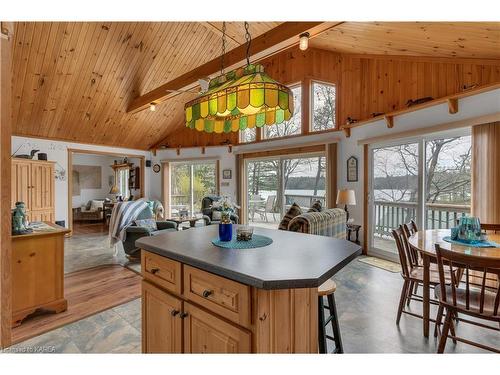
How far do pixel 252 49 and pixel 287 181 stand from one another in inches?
124

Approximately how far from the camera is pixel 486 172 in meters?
2.89

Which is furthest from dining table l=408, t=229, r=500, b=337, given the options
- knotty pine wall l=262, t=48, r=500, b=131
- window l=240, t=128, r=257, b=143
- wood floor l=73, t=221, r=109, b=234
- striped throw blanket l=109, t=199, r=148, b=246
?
wood floor l=73, t=221, r=109, b=234

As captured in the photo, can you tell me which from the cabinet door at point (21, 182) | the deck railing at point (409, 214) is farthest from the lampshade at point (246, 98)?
the cabinet door at point (21, 182)

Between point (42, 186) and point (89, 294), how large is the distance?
354 centimetres

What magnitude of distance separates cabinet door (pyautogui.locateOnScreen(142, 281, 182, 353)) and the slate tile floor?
0.52 meters

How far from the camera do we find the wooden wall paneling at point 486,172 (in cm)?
283

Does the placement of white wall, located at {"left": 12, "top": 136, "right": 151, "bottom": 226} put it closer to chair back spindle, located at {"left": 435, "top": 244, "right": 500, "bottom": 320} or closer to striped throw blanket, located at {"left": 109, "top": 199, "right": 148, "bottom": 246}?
striped throw blanket, located at {"left": 109, "top": 199, "right": 148, "bottom": 246}

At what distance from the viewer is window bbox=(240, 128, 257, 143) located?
6344 millimetres

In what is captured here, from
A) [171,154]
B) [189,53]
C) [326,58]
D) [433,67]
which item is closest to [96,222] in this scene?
[171,154]

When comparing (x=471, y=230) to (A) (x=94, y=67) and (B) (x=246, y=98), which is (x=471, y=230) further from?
(A) (x=94, y=67)

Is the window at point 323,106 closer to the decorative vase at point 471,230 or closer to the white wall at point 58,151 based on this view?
the decorative vase at point 471,230

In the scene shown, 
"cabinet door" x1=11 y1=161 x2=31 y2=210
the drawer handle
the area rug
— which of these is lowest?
the area rug

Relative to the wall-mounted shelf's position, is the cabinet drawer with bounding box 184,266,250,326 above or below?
below

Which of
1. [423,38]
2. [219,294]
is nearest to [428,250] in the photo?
[219,294]
